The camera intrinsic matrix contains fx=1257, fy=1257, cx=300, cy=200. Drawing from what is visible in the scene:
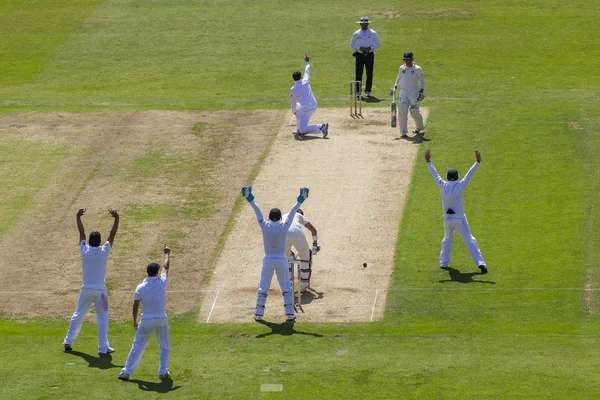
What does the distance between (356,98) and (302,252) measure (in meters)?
13.6

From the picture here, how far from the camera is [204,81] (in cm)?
4559

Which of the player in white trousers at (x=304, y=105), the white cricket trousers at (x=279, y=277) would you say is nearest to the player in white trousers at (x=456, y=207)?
the white cricket trousers at (x=279, y=277)

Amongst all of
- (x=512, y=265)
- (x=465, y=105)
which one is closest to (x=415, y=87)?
(x=465, y=105)

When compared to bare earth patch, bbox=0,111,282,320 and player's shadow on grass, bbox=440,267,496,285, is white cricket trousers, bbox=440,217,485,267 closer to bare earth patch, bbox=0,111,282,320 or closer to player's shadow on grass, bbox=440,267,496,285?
player's shadow on grass, bbox=440,267,496,285

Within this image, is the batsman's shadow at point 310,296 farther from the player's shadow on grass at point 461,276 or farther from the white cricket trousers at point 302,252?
the player's shadow on grass at point 461,276

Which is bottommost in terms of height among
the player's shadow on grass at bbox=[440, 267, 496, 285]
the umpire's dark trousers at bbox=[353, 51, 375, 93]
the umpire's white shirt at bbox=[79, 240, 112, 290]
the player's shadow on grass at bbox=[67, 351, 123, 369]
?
the player's shadow on grass at bbox=[67, 351, 123, 369]

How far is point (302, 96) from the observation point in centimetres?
3869

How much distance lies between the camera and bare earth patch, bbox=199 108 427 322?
29.2 meters

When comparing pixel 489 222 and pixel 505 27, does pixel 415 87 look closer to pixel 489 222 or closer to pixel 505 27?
pixel 489 222

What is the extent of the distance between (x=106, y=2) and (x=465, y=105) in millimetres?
19791

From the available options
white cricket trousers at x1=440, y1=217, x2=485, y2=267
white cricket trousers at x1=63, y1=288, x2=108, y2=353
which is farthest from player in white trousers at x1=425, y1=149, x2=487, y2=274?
white cricket trousers at x1=63, y1=288, x2=108, y2=353

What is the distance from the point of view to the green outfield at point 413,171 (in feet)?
80.8

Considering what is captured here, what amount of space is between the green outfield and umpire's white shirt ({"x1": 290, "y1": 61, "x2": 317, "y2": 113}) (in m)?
3.40

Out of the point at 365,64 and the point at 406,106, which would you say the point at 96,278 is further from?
the point at 365,64
